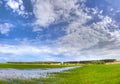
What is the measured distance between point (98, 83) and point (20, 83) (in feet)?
38.0

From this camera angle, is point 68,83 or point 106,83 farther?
point 68,83

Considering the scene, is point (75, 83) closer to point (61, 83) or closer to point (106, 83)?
point (61, 83)

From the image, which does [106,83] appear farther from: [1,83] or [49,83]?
[1,83]

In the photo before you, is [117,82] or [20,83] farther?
[20,83]

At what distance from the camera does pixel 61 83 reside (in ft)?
123

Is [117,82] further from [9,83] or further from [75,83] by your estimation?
[9,83]

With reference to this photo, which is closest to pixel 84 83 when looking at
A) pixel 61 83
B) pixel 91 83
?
pixel 91 83

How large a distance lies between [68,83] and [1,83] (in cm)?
1002

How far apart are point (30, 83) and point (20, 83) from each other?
1491 millimetres

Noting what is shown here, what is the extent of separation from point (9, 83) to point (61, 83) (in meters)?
7.89

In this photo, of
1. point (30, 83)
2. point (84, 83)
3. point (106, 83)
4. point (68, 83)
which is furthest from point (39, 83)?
point (106, 83)

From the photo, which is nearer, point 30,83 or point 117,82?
point 117,82

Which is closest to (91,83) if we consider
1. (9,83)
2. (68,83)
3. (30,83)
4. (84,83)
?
(84,83)

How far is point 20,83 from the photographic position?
36250mm
